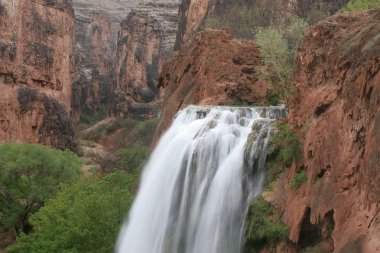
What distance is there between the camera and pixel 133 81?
8725cm

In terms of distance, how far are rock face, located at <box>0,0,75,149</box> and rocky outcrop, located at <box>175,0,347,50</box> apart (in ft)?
43.3

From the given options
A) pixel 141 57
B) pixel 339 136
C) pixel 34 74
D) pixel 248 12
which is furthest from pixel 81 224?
pixel 141 57

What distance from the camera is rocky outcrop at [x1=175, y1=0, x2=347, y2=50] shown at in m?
50.8

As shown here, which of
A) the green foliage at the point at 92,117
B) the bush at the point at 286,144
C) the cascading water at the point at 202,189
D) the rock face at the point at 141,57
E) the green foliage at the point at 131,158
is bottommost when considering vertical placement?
the green foliage at the point at 92,117

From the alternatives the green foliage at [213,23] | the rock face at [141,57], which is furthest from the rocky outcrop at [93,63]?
the green foliage at [213,23]

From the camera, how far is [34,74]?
49.4 metres

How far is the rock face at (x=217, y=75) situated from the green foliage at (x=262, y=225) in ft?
43.6

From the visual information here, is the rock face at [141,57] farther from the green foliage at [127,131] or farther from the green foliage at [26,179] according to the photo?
the green foliage at [26,179]

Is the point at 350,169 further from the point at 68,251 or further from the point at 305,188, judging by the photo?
the point at 68,251

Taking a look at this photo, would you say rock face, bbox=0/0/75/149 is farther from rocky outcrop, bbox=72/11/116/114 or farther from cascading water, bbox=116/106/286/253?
rocky outcrop, bbox=72/11/116/114

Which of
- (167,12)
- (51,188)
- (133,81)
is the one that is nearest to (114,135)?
(133,81)

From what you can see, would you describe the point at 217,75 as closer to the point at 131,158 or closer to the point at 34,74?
the point at 34,74

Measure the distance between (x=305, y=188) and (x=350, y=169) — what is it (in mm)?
2751

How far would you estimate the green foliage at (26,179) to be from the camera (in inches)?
1185
